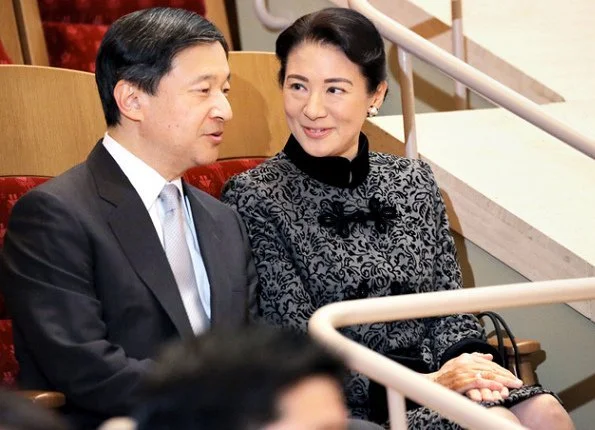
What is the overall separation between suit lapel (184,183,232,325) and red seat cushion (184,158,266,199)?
43 cm

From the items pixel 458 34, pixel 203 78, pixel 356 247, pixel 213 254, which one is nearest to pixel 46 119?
pixel 203 78

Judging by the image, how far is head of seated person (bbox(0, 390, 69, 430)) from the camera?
0.77 metres

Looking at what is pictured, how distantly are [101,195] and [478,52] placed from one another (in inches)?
74.3

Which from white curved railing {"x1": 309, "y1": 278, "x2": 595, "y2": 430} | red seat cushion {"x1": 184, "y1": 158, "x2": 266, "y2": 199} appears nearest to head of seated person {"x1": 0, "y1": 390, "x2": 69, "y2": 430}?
white curved railing {"x1": 309, "y1": 278, "x2": 595, "y2": 430}

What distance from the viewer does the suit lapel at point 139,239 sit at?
1.98m

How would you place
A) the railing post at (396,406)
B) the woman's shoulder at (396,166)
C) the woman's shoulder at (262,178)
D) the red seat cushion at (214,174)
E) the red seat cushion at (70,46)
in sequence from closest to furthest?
the railing post at (396,406) → the woman's shoulder at (262,178) → the woman's shoulder at (396,166) → the red seat cushion at (214,174) → the red seat cushion at (70,46)

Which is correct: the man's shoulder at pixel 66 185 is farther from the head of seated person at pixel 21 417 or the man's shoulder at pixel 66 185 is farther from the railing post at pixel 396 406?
the head of seated person at pixel 21 417

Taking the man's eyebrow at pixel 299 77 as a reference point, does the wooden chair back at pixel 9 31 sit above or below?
below

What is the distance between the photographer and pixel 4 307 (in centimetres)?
225

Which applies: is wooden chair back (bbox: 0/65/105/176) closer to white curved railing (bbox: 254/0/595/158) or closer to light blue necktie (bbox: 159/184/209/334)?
light blue necktie (bbox: 159/184/209/334)

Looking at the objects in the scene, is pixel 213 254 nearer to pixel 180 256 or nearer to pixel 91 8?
pixel 180 256

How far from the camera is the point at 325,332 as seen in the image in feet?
5.01

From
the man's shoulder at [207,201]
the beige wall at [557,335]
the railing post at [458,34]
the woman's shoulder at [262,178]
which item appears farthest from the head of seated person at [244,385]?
the railing post at [458,34]

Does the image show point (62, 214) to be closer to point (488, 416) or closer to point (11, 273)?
point (11, 273)
